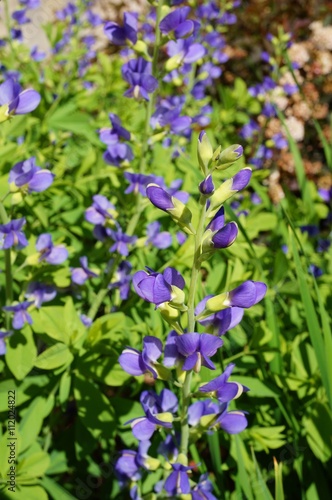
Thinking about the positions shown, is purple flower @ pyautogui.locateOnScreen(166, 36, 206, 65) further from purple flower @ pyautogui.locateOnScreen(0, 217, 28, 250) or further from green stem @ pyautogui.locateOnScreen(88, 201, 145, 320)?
purple flower @ pyautogui.locateOnScreen(0, 217, 28, 250)

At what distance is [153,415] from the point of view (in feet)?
3.35

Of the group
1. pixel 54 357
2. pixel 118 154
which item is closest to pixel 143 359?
pixel 54 357

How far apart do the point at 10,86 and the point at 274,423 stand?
1.13 metres

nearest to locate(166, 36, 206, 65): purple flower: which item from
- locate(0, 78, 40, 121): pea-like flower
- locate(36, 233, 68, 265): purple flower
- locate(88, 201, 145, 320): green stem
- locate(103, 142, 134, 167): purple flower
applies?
locate(103, 142, 134, 167): purple flower

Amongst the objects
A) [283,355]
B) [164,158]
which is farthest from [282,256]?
[164,158]

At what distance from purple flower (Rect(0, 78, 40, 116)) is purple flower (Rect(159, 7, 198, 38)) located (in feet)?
1.31

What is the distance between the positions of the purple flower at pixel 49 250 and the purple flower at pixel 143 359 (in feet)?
1.50

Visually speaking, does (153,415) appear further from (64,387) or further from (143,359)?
(64,387)

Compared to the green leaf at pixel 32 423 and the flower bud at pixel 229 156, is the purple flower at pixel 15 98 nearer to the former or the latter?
the flower bud at pixel 229 156

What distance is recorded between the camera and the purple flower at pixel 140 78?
53.2 inches

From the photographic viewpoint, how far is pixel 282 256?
1.80 meters

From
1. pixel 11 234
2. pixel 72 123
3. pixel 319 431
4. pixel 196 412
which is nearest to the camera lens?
pixel 196 412

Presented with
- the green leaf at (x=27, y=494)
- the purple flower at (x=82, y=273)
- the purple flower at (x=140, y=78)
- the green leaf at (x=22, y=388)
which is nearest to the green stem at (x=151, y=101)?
the purple flower at (x=140, y=78)

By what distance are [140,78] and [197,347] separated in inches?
29.8
